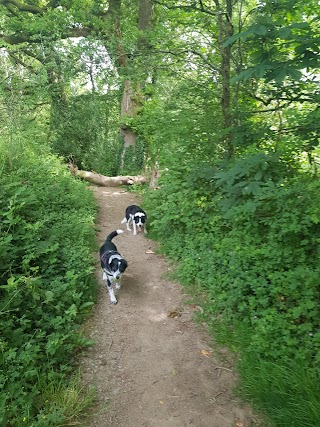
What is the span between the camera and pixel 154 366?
3.89 metres

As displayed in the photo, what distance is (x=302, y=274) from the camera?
146 inches

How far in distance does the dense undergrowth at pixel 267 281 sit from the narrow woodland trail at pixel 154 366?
0.97ft

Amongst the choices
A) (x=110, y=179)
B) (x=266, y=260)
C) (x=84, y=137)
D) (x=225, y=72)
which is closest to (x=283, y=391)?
(x=266, y=260)

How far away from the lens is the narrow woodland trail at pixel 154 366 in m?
3.22

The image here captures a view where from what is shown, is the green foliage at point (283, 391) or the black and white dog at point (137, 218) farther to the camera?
the black and white dog at point (137, 218)

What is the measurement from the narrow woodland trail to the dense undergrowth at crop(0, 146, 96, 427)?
0.95ft

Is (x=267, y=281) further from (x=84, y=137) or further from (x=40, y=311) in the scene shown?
(x=84, y=137)

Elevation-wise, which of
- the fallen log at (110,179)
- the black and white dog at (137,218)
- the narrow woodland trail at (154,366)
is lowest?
the narrow woodland trail at (154,366)

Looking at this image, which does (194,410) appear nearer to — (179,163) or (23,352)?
(23,352)

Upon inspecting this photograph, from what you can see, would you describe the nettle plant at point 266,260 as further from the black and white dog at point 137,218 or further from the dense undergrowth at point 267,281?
the black and white dog at point 137,218

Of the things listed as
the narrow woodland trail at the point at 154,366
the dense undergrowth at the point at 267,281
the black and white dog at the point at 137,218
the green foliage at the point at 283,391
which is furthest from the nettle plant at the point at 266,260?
the black and white dog at the point at 137,218

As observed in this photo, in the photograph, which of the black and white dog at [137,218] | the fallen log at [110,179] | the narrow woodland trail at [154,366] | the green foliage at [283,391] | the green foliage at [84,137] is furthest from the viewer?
the green foliage at [84,137]

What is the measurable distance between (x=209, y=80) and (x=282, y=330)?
5088 mm

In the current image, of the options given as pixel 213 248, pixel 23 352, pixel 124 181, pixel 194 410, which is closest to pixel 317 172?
pixel 213 248
